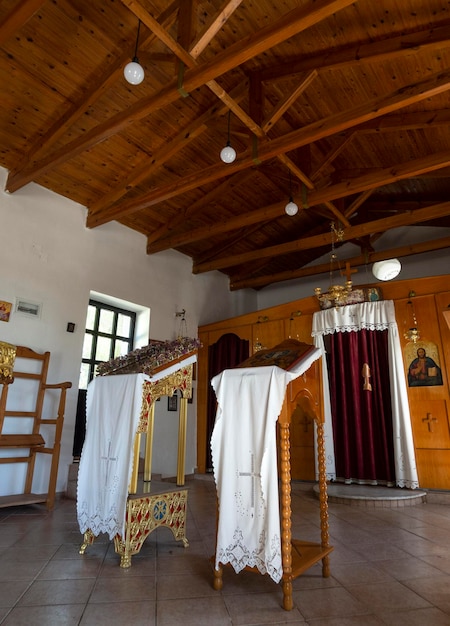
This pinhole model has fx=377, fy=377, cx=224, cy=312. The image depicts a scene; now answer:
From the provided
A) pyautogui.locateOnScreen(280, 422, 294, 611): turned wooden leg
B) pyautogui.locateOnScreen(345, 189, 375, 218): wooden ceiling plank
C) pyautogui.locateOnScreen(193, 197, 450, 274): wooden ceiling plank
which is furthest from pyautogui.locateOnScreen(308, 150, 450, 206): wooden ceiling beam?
pyautogui.locateOnScreen(280, 422, 294, 611): turned wooden leg

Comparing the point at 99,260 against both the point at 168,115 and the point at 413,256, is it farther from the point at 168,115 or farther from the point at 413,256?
the point at 413,256

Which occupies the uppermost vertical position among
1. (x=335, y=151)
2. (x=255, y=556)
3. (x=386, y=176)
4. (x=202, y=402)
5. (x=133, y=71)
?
(x=335, y=151)

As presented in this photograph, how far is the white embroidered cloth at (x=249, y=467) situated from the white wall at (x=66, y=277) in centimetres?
361

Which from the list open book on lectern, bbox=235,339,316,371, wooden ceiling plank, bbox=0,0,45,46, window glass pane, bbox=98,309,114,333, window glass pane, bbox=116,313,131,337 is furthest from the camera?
window glass pane, bbox=116,313,131,337

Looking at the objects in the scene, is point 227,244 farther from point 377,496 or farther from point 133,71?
point 377,496

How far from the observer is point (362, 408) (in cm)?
589

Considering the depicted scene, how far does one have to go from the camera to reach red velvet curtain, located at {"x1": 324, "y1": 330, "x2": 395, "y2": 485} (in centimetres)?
562

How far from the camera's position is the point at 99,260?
246 inches

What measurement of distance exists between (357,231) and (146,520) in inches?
210

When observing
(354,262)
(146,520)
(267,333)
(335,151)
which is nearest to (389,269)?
(354,262)

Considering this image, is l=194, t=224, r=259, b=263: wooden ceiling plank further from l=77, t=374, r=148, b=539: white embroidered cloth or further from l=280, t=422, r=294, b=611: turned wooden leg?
l=280, t=422, r=294, b=611: turned wooden leg

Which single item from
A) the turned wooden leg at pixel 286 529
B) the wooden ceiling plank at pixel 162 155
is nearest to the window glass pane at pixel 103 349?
the wooden ceiling plank at pixel 162 155

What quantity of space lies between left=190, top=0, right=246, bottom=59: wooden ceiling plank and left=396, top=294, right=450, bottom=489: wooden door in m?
Answer: 4.47

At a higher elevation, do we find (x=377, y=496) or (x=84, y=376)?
(x=84, y=376)
